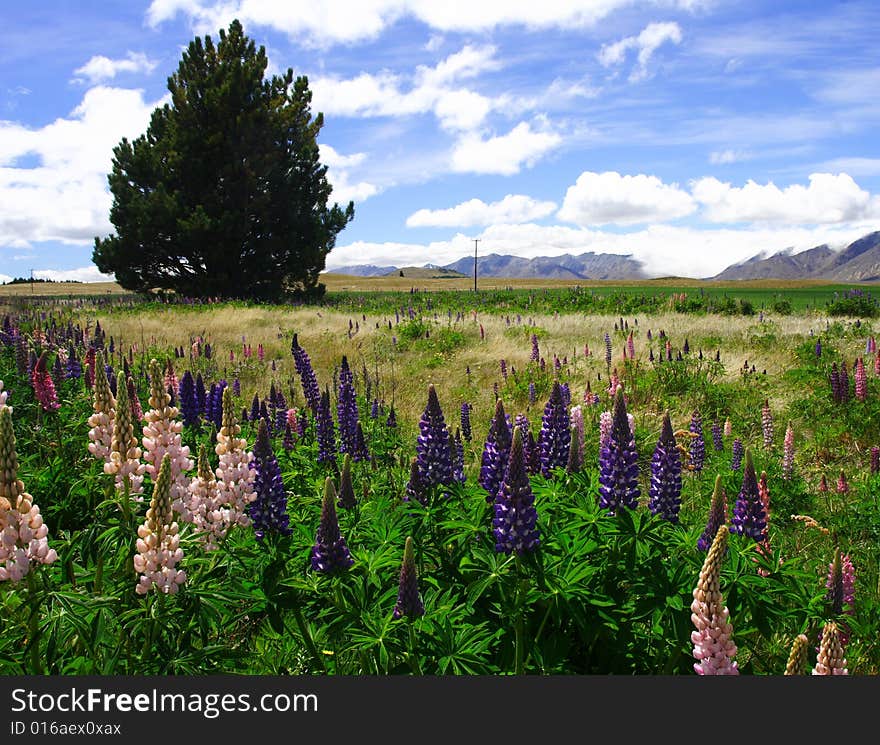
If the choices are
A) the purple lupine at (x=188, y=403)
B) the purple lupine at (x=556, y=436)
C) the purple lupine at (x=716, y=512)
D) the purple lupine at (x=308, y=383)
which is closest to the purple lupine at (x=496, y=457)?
the purple lupine at (x=556, y=436)

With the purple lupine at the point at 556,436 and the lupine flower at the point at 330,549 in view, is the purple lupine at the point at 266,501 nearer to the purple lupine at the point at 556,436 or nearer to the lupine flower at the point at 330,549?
the lupine flower at the point at 330,549

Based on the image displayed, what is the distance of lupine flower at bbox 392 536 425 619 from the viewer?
2.38m

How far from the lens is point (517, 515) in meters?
2.54

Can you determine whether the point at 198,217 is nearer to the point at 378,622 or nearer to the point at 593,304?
the point at 593,304

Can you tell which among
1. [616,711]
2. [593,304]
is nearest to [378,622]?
[616,711]

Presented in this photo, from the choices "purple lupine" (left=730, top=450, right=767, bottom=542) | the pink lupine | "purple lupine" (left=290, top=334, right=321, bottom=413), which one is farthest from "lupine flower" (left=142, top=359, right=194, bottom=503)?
"purple lupine" (left=290, top=334, right=321, bottom=413)

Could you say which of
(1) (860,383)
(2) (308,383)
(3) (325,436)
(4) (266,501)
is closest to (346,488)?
(4) (266,501)

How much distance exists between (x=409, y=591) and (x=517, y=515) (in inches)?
21.1

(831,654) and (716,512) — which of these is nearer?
(831,654)

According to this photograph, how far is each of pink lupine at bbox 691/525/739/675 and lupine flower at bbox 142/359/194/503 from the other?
2.26 metres

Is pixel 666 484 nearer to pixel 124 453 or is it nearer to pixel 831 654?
pixel 831 654

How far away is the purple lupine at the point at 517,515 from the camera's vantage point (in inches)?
100

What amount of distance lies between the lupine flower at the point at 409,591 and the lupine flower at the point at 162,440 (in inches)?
47.7

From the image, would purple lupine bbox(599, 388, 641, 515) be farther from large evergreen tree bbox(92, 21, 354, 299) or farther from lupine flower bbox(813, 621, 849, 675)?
large evergreen tree bbox(92, 21, 354, 299)
